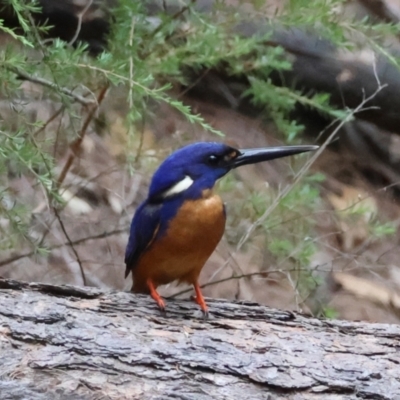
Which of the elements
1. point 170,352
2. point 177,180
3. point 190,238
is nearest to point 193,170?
point 177,180

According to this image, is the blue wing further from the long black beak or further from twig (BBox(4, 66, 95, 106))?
twig (BBox(4, 66, 95, 106))

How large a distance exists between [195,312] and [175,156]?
0.40 meters

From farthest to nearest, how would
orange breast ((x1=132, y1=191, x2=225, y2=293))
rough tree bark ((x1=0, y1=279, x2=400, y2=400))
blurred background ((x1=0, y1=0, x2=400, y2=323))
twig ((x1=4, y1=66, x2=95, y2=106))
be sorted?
blurred background ((x1=0, y1=0, x2=400, y2=323)) → twig ((x1=4, y1=66, x2=95, y2=106)) → orange breast ((x1=132, y1=191, x2=225, y2=293)) → rough tree bark ((x1=0, y1=279, x2=400, y2=400))

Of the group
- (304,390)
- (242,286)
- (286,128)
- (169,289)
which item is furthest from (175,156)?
(242,286)

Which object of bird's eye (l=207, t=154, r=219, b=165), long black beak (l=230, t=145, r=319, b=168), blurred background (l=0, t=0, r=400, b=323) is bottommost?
blurred background (l=0, t=0, r=400, b=323)

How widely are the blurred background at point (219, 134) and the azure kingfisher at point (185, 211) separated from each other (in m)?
0.22

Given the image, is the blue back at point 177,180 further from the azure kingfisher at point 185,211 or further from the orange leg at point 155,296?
the orange leg at point 155,296

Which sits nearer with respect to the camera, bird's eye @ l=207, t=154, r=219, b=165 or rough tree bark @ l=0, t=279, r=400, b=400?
rough tree bark @ l=0, t=279, r=400, b=400

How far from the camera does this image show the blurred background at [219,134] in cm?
209

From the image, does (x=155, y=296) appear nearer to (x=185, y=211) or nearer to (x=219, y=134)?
(x=185, y=211)

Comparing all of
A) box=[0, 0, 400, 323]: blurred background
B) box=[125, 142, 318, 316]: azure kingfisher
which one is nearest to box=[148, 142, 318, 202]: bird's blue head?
box=[125, 142, 318, 316]: azure kingfisher

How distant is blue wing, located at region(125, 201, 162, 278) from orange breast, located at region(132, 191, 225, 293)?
0.07ft

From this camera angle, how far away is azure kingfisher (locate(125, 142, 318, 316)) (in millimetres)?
1626

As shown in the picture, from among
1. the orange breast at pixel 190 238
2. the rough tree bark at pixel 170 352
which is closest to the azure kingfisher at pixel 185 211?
the orange breast at pixel 190 238
